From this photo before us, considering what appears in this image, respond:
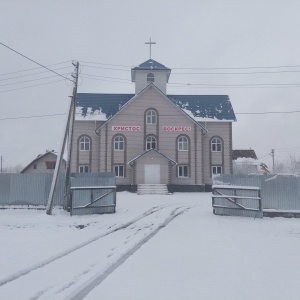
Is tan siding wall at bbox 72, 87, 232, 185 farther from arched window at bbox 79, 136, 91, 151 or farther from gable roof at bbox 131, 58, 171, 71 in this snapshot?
gable roof at bbox 131, 58, 171, 71

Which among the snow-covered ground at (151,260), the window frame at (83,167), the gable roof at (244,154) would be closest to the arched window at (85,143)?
the window frame at (83,167)

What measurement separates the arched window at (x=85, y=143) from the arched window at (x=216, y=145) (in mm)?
13775

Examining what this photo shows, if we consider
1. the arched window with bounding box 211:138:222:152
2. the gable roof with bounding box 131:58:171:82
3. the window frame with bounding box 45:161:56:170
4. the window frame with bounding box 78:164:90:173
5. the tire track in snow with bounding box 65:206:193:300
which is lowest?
the tire track in snow with bounding box 65:206:193:300

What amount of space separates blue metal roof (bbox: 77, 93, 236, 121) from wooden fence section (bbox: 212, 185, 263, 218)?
2133cm

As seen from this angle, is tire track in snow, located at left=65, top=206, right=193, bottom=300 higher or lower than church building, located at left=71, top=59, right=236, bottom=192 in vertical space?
lower

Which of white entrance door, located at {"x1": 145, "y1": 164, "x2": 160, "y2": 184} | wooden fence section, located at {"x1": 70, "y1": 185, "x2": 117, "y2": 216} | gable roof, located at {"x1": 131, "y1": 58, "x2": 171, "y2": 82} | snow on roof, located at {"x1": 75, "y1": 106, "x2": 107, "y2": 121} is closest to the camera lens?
wooden fence section, located at {"x1": 70, "y1": 185, "x2": 117, "y2": 216}

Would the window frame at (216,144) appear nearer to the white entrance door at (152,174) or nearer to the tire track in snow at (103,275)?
the white entrance door at (152,174)

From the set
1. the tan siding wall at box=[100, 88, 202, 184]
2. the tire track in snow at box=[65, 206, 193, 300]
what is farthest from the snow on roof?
the tire track in snow at box=[65, 206, 193, 300]

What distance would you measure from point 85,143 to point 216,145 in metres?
14.6

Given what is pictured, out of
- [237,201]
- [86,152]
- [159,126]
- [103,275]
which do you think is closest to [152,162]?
[159,126]

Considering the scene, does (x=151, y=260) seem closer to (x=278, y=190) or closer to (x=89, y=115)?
(x=278, y=190)

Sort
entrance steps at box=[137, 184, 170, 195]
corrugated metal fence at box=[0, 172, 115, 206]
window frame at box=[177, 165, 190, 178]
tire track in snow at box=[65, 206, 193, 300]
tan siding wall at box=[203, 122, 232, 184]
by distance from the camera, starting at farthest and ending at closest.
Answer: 1. tan siding wall at box=[203, 122, 232, 184]
2. window frame at box=[177, 165, 190, 178]
3. entrance steps at box=[137, 184, 170, 195]
4. corrugated metal fence at box=[0, 172, 115, 206]
5. tire track in snow at box=[65, 206, 193, 300]

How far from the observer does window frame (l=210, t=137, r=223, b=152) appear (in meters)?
37.2

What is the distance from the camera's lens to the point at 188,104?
3869 cm
